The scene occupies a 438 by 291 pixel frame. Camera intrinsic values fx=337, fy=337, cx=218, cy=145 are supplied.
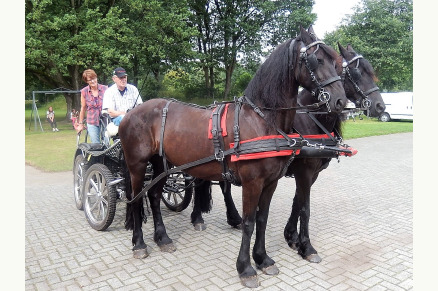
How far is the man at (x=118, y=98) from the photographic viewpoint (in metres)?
A: 4.96

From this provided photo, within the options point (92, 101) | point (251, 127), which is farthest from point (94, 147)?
point (251, 127)

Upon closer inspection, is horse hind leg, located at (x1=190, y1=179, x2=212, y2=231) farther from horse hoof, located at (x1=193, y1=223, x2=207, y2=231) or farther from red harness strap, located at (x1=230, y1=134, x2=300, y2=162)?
red harness strap, located at (x1=230, y1=134, x2=300, y2=162)

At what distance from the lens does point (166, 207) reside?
6.38m

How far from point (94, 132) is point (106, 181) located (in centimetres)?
150

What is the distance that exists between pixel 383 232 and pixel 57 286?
4.32m

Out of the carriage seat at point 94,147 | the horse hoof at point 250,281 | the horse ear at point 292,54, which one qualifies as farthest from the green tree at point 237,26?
the horse hoof at point 250,281

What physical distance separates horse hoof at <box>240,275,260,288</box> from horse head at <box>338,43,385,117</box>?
7.59ft

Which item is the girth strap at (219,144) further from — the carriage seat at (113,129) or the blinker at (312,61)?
the carriage seat at (113,129)

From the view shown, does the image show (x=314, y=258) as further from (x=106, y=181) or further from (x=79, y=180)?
(x=79, y=180)

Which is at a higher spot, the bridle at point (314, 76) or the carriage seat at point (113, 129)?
the bridle at point (314, 76)

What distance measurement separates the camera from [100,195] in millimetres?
5070

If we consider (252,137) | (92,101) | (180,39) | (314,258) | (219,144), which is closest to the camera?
(252,137)

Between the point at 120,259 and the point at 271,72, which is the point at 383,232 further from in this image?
the point at 120,259

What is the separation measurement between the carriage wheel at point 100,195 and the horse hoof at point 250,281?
2248 millimetres
